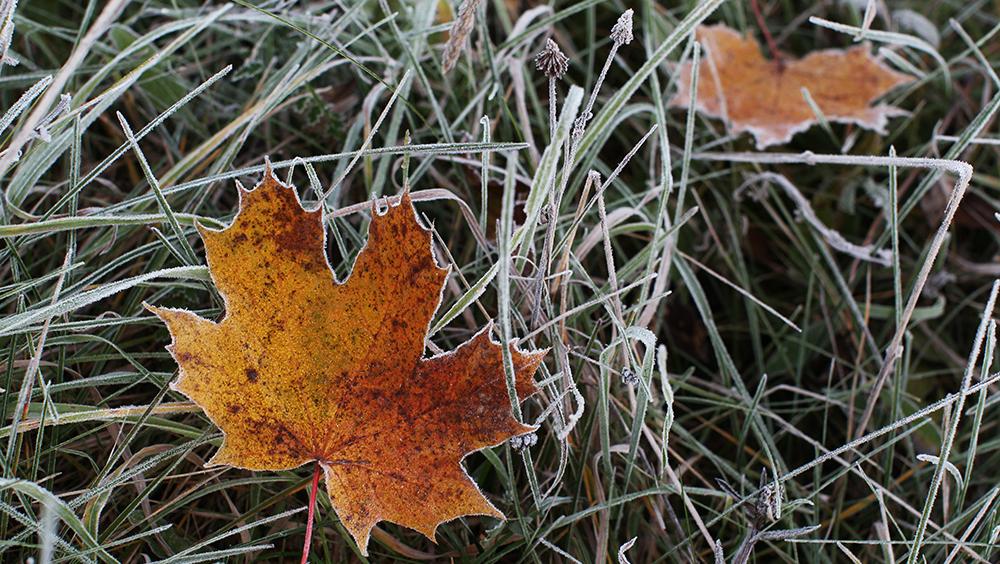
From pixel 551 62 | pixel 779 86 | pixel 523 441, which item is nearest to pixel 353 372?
pixel 523 441

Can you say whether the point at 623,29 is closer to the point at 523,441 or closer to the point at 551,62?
the point at 551,62

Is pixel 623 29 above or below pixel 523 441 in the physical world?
above

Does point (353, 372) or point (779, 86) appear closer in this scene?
point (353, 372)

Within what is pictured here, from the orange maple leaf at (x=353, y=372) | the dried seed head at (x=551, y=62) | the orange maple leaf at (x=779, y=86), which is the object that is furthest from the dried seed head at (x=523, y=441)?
the orange maple leaf at (x=779, y=86)

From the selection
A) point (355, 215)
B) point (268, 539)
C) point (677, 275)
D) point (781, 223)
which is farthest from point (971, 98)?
point (268, 539)

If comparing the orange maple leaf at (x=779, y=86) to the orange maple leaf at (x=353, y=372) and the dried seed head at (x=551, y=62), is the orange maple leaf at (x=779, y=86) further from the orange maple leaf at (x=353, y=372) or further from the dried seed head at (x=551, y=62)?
the orange maple leaf at (x=353, y=372)

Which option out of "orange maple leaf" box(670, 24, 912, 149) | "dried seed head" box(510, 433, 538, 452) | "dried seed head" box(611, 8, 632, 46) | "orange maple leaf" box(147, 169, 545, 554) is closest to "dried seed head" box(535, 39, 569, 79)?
"dried seed head" box(611, 8, 632, 46)

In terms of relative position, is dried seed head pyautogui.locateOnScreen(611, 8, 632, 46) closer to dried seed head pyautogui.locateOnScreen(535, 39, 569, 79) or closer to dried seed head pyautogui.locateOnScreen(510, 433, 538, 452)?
dried seed head pyautogui.locateOnScreen(535, 39, 569, 79)
